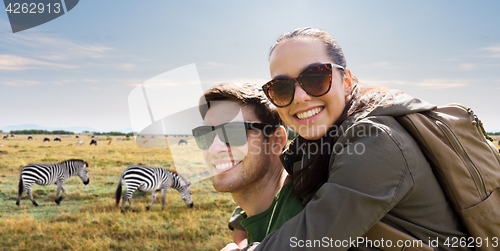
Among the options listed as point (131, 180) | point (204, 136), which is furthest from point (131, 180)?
point (204, 136)

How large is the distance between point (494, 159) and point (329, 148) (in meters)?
1.13

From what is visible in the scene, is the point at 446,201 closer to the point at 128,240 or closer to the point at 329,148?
the point at 329,148

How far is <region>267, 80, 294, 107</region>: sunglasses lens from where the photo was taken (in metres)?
2.32

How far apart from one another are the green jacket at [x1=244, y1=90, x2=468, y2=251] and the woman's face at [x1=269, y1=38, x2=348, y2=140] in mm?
413

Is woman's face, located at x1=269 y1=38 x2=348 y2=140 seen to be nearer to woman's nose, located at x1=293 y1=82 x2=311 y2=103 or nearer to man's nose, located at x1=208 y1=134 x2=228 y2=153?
woman's nose, located at x1=293 y1=82 x2=311 y2=103

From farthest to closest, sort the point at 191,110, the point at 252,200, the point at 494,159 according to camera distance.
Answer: the point at 191,110 → the point at 252,200 → the point at 494,159

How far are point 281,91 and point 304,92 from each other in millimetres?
202

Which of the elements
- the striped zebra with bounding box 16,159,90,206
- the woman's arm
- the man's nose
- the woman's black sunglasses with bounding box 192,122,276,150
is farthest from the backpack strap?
the striped zebra with bounding box 16,159,90,206

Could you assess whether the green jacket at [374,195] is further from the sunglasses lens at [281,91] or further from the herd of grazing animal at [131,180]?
the herd of grazing animal at [131,180]

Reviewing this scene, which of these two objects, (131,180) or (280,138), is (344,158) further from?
(131,180)

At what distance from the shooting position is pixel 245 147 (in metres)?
2.85

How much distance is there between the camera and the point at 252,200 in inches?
116

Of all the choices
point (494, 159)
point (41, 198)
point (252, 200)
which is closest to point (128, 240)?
point (252, 200)

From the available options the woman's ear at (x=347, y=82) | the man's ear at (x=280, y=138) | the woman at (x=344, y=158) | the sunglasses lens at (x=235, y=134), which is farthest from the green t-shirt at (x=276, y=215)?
the woman's ear at (x=347, y=82)
